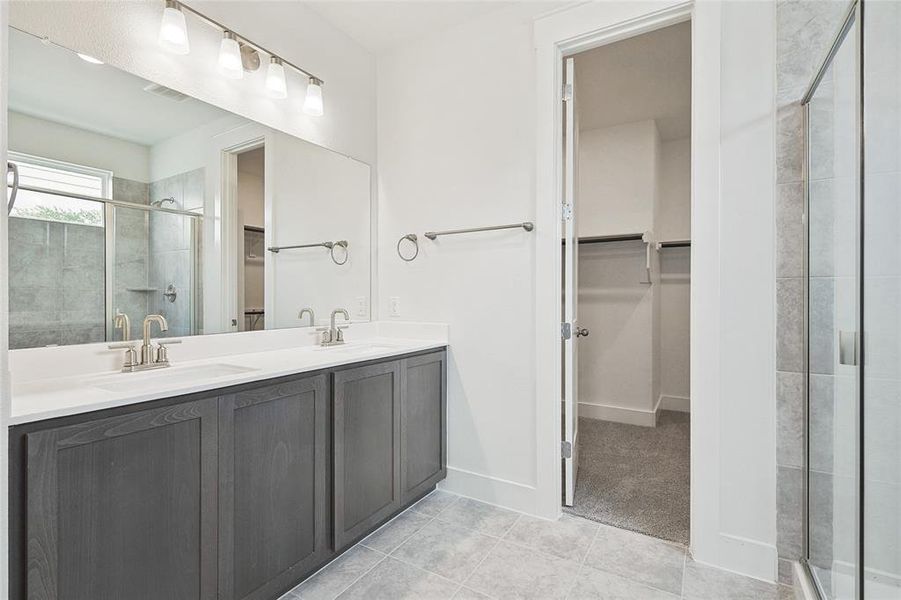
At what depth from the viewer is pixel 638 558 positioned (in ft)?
6.15

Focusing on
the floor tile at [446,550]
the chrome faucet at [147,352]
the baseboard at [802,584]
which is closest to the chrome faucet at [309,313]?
the chrome faucet at [147,352]

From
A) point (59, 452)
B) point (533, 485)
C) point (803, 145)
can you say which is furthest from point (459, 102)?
point (59, 452)

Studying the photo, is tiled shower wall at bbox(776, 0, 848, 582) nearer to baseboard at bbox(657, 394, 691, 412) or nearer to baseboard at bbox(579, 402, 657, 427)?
baseboard at bbox(579, 402, 657, 427)

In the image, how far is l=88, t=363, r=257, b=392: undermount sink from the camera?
142 cm

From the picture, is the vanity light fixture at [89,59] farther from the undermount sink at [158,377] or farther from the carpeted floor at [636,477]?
the carpeted floor at [636,477]

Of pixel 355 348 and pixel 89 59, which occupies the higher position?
pixel 89 59

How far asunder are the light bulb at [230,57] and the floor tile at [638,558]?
263 cm

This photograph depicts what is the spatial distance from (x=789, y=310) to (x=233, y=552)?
2.16 metres

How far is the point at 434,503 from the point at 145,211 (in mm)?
1955

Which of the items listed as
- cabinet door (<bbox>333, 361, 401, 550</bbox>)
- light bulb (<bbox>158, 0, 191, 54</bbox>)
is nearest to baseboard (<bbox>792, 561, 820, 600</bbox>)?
cabinet door (<bbox>333, 361, 401, 550</bbox>)

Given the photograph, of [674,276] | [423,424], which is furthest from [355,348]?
[674,276]

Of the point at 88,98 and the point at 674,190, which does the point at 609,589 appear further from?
the point at 674,190

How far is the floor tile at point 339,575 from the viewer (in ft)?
5.41

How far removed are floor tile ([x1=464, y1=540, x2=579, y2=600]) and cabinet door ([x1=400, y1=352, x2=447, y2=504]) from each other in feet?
1.74
